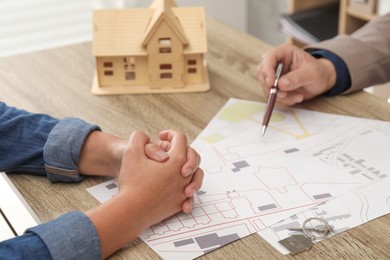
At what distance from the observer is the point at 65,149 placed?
102 cm

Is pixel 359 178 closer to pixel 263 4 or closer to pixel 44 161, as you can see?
pixel 44 161

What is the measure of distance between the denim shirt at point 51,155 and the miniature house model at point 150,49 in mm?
227

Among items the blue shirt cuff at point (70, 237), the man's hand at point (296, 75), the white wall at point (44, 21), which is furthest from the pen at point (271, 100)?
the white wall at point (44, 21)

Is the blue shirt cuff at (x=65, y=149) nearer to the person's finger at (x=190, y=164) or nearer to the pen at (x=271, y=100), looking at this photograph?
the person's finger at (x=190, y=164)

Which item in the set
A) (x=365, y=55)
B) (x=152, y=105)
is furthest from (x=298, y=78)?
(x=152, y=105)

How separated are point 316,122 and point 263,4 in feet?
6.31

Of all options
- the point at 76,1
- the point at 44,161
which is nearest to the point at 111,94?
the point at 44,161

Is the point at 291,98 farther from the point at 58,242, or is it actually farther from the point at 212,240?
the point at 58,242

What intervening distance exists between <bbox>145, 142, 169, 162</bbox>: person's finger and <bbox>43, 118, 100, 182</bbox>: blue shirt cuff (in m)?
0.14

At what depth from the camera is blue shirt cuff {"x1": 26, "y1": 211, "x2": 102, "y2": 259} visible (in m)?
0.80

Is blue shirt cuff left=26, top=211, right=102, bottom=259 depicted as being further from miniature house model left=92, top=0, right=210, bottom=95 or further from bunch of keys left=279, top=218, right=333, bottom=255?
miniature house model left=92, top=0, right=210, bottom=95

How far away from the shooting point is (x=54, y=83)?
1334 millimetres

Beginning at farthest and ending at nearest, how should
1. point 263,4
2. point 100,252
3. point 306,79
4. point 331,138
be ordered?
point 263,4 < point 306,79 < point 331,138 < point 100,252

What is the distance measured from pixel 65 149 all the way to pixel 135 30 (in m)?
0.35
